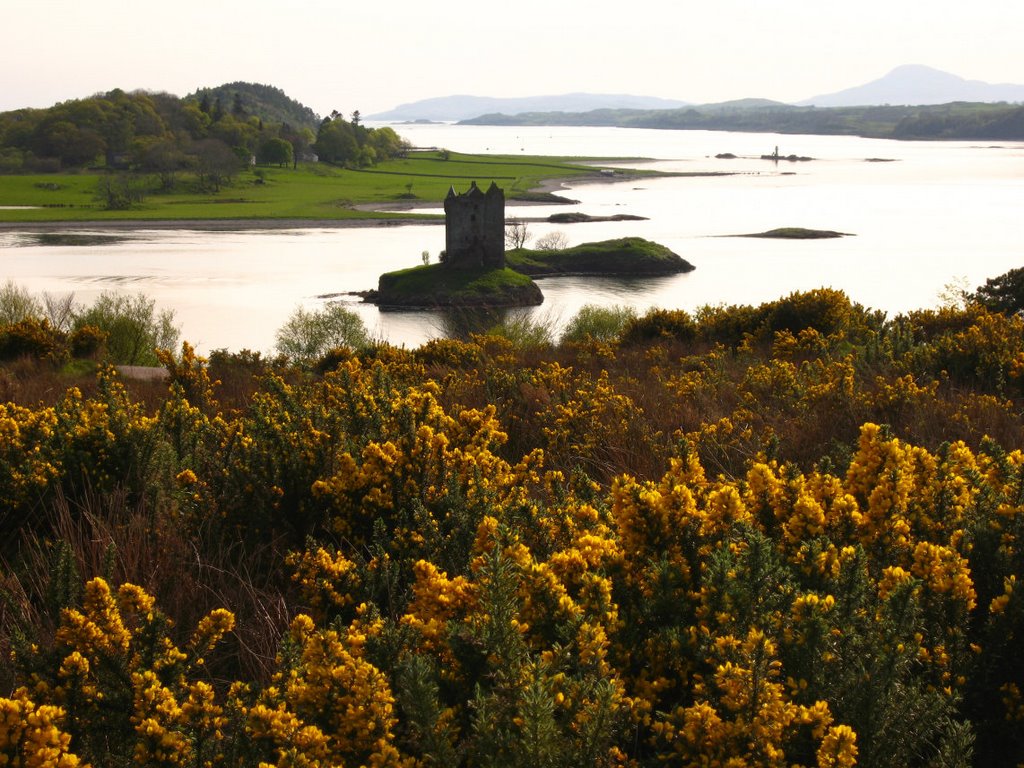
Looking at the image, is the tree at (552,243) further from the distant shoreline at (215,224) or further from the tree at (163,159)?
the tree at (163,159)

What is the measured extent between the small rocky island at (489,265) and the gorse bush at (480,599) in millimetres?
55062

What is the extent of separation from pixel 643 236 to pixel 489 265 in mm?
21452

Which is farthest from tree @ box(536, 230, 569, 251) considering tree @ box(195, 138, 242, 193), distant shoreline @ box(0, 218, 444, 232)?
tree @ box(195, 138, 242, 193)

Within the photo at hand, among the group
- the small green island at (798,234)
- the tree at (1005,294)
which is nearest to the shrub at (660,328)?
the tree at (1005,294)

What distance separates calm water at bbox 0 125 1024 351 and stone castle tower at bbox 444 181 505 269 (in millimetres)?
5049

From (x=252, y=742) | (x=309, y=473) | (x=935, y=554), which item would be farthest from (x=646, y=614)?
(x=309, y=473)

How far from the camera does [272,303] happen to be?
53.7m

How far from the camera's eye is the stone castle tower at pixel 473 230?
67.6 metres

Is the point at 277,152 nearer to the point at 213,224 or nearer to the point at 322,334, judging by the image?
the point at 213,224

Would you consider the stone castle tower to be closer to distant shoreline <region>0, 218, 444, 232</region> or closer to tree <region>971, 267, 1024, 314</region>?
distant shoreline <region>0, 218, 444, 232</region>

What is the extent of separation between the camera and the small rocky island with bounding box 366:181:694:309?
6188 cm

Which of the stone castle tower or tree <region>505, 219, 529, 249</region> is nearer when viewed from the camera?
the stone castle tower

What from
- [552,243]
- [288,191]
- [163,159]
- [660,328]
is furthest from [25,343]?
[163,159]

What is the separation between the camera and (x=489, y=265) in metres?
68.5
